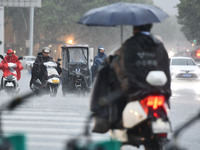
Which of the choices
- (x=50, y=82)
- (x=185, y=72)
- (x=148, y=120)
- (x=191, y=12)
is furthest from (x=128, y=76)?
(x=191, y=12)

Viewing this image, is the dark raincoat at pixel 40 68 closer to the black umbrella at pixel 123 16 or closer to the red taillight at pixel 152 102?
the black umbrella at pixel 123 16

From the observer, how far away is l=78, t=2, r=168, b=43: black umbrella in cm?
566

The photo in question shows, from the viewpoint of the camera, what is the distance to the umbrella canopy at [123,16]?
5.66 metres

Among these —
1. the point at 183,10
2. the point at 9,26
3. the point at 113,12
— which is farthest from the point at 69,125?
the point at 9,26

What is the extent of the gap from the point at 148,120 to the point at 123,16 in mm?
1088

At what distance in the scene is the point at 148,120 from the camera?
5.36m

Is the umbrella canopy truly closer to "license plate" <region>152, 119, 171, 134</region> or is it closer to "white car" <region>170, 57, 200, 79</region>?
"license plate" <region>152, 119, 171, 134</region>

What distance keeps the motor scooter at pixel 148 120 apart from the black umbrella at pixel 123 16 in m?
0.61

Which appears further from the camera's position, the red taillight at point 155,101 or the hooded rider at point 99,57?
the hooded rider at point 99,57

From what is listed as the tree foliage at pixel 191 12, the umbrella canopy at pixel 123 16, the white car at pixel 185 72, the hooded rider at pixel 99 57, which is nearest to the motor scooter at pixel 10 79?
the hooded rider at pixel 99 57

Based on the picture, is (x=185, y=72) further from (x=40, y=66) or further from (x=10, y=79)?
(x=10, y=79)

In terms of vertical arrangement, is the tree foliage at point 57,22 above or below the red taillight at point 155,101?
above

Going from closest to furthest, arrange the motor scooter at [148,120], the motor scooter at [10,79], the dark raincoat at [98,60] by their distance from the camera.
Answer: the motor scooter at [148,120] < the motor scooter at [10,79] < the dark raincoat at [98,60]

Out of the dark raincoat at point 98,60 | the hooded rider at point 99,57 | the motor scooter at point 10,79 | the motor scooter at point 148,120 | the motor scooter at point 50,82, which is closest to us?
the motor scooter at point 148,120
